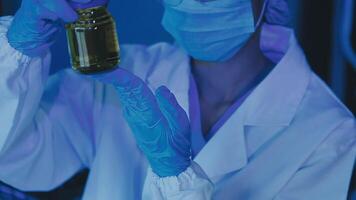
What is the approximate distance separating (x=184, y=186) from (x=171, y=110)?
13 cm

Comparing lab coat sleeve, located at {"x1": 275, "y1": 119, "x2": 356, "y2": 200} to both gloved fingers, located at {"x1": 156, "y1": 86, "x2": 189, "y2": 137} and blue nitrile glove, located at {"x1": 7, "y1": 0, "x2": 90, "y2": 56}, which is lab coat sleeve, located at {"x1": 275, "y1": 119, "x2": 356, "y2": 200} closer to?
gloved fingers, located at {"x1": 156, "y1": 86, "x2": 189, "y2": 137}

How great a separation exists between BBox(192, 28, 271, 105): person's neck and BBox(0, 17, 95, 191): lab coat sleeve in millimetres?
281

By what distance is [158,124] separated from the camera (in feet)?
3.31

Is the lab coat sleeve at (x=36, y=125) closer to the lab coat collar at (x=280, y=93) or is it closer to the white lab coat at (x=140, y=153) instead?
the white lab coat at (x=140, y=153)

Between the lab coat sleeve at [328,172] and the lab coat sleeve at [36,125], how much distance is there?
0.50 metres

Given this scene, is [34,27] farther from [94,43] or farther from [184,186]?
[184,186]

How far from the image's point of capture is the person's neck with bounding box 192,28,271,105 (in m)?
1.39

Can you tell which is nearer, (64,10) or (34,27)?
(64,10)

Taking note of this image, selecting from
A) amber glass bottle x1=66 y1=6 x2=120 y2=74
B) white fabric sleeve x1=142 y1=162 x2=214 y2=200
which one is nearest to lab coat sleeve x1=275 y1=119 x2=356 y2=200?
white fabric sleeve x1=142 y1=162 x2=214 y2=200

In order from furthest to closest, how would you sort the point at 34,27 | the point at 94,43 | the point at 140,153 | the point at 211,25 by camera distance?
the point at 140,153
the point at 211,25
the point at 34,27
the point at 94,43

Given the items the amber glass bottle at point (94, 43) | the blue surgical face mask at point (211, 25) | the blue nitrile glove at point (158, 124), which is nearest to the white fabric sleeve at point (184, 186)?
the blue nitrile glove at point (158, 124)

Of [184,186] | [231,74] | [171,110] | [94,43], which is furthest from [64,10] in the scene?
[231,74]

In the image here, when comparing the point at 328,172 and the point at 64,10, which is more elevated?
the point at 64,10

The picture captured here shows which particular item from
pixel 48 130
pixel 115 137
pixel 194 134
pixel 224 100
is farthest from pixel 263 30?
pixel 48 130
